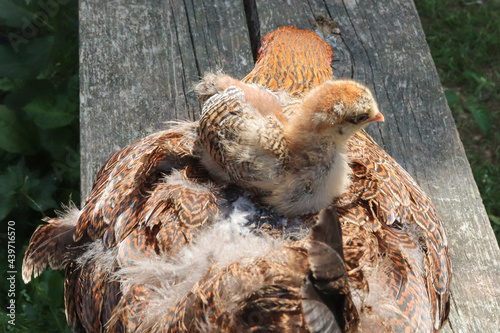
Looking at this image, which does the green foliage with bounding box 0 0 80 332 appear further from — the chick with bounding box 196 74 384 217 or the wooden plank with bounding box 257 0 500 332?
the chick with bounding box 196 74 384 217

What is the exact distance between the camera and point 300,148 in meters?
2.41

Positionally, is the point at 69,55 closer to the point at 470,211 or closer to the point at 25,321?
the point at 25,321

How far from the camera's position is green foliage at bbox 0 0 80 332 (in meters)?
4.07

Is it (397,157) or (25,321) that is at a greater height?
(397,157)

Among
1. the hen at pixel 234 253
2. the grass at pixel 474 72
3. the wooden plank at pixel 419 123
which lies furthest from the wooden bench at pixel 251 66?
the grass at pixel 474 72

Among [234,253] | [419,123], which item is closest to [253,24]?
[419,123]

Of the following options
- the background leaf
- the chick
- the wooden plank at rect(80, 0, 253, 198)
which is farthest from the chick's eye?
the background leaf

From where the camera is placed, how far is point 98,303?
8.06ft

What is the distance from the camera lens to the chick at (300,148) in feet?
7.75

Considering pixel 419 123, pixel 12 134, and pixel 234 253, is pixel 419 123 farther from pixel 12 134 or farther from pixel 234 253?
pixel 12 134

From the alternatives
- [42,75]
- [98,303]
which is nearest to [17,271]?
→ [42,75]

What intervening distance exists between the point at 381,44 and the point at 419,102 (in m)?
0.46

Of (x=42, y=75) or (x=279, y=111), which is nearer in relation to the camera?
(x=279, y=111)

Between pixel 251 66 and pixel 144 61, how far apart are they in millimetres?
614
